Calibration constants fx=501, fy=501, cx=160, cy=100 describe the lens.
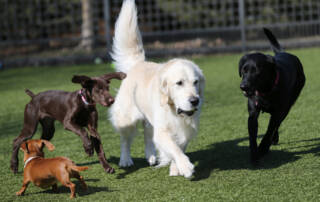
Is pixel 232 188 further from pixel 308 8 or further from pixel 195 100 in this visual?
pixel 308 8

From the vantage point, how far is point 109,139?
236 inches

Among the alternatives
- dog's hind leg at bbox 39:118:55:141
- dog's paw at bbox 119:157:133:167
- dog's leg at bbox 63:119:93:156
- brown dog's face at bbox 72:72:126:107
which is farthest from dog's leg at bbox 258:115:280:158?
dog's hind leg at bbox 39:118:55:141

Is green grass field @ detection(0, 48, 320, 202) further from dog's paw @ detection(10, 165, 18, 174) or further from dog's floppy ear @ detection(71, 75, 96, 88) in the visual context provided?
dog's floppy ear @ detection(71, 75, 96, 88)

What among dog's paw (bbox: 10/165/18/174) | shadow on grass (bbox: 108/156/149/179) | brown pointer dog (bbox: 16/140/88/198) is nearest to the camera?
brown pointer dog (bbox: 16/140/88/198)

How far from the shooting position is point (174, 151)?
4.18 m

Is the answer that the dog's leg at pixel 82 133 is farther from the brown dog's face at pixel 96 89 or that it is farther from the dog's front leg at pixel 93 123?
the brown dog's face at pixel 96 89

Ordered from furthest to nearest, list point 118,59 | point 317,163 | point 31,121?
point 118,59 < point 31,121 < point 317,163

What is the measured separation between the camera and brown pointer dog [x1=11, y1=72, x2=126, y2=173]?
4402 mm

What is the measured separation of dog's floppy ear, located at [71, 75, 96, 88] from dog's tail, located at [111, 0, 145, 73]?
3.52 ft

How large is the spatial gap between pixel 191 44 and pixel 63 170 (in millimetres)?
12778

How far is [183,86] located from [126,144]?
1.22 meters

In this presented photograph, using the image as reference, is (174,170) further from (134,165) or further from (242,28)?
(242,28)

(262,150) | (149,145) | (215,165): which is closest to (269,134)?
(262,150)

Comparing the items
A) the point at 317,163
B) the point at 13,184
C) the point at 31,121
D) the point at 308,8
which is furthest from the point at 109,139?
the point at 308,8
